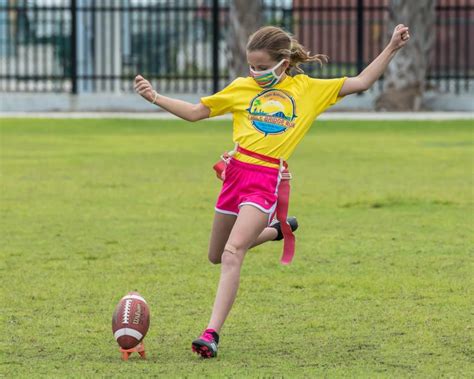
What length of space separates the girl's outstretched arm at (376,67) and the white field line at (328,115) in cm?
1972

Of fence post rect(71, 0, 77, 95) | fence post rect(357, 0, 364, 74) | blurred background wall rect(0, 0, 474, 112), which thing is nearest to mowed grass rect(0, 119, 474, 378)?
blurred background wall rect(0, 0, 474, 112)

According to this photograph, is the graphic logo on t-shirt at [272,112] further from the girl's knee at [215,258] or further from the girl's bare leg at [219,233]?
the girl's knee at [215,258]

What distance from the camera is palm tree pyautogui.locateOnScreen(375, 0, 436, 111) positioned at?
28656 millimetres

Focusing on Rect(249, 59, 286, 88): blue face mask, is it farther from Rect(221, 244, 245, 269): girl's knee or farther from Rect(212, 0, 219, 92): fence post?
Rect(212, 0, 219, 92): fence post

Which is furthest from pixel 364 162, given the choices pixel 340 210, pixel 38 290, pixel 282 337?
pixel 282 337

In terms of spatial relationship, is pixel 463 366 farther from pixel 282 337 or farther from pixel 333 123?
pixel 333 123

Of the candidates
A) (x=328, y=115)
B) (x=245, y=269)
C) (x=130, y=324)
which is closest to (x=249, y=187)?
(x=130, y=324)

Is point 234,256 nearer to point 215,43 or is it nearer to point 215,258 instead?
point 215,258

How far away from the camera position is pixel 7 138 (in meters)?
22.9

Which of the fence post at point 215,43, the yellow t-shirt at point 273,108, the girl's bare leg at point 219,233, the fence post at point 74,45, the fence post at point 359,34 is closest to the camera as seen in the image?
the yellow t-shirt at point 273,108

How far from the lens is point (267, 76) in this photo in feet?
24.4

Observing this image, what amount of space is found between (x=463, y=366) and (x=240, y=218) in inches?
52.7

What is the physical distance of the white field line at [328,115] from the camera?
2778 cm

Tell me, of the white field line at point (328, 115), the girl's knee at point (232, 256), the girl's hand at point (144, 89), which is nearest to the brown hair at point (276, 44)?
the girl's hand at point (144, 89)
